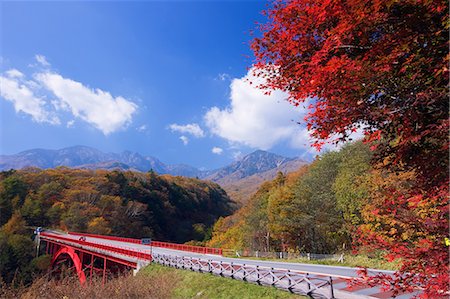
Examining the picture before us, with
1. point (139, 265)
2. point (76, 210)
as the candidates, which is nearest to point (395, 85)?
point (139, 265)

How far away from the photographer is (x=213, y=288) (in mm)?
16906

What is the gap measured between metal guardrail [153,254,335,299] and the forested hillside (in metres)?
31.3

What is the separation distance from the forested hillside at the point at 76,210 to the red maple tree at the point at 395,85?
47.2m

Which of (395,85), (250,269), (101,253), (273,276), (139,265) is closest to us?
(395,85)

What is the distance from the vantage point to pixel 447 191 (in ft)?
12.8

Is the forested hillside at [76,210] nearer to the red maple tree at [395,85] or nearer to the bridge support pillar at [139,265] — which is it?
the bridge support pillar at [139,265]

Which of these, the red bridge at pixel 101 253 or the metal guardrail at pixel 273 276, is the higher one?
the metal guardrail at pixel 273 276

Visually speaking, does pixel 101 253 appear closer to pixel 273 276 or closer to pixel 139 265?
pixel 139 265

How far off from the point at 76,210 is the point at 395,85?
72.1m

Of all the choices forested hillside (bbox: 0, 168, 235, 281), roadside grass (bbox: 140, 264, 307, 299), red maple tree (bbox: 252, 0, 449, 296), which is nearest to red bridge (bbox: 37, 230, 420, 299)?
roadside grass (bbox: 140, 264, 307, 299)

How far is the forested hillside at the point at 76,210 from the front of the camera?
155 ft

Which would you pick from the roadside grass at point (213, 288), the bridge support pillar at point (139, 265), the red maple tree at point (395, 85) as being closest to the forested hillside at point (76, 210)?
the bridge support pillar at point (139, 265)

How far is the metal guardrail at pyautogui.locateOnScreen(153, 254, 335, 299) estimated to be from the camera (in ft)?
38.0

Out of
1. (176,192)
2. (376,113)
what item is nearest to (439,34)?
(376,113)
